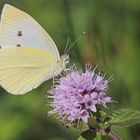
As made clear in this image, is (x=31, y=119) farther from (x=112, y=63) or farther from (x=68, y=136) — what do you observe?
A: (x=112, y=63)

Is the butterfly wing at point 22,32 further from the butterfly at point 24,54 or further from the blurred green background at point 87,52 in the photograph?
the blurred green background at point 87,52

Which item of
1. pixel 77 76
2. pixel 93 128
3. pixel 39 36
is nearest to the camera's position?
pixel 93 128

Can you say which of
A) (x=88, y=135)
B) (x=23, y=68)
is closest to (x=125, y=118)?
(x=88, y=135)

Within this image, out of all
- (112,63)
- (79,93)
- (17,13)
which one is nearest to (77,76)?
(79,93)

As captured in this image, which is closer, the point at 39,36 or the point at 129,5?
the point at 39,36

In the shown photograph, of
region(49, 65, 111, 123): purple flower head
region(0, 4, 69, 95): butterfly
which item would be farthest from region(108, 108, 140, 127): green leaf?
region(0, 4, 69, 95): butterfly

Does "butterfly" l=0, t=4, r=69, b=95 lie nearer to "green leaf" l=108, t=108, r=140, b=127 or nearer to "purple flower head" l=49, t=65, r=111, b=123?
"purple flower head" l=49, t=65, r=111, b=123
